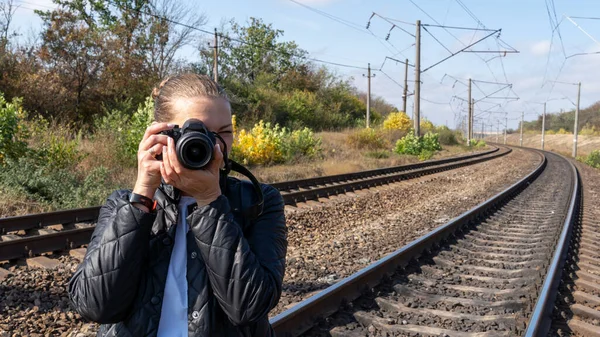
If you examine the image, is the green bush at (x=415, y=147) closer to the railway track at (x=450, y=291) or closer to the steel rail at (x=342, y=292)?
the railway track at (x=450, y=291)

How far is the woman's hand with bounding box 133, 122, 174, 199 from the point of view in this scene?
1.58m

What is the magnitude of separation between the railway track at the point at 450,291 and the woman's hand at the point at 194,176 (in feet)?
7.19

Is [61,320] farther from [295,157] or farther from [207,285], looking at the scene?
[295,157]

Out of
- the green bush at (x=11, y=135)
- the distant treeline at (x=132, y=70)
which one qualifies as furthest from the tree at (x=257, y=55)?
the green bush at (x=11, y=135)

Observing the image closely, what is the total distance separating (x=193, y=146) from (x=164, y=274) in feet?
1.30

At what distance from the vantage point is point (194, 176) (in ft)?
5.08

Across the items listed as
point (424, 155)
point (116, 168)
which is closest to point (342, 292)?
point (116, 168)

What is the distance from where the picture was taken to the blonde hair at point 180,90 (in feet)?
5.68

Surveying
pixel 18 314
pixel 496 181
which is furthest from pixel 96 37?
pixel 18 314

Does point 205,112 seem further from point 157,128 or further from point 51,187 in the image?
point 51,187

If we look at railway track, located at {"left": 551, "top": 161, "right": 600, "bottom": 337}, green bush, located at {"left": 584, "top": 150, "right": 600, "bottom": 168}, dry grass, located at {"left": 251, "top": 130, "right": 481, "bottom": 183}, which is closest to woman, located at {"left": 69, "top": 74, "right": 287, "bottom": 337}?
railway track, located at {"left": 551, "top": 161, "right": 600, "bottom": 337}

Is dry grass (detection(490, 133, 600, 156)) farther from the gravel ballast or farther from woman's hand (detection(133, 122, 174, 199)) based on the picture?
woman's hand (detection(133, 122, 174, 199))

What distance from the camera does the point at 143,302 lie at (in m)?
1.59

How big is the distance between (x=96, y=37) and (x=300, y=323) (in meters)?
20.6
